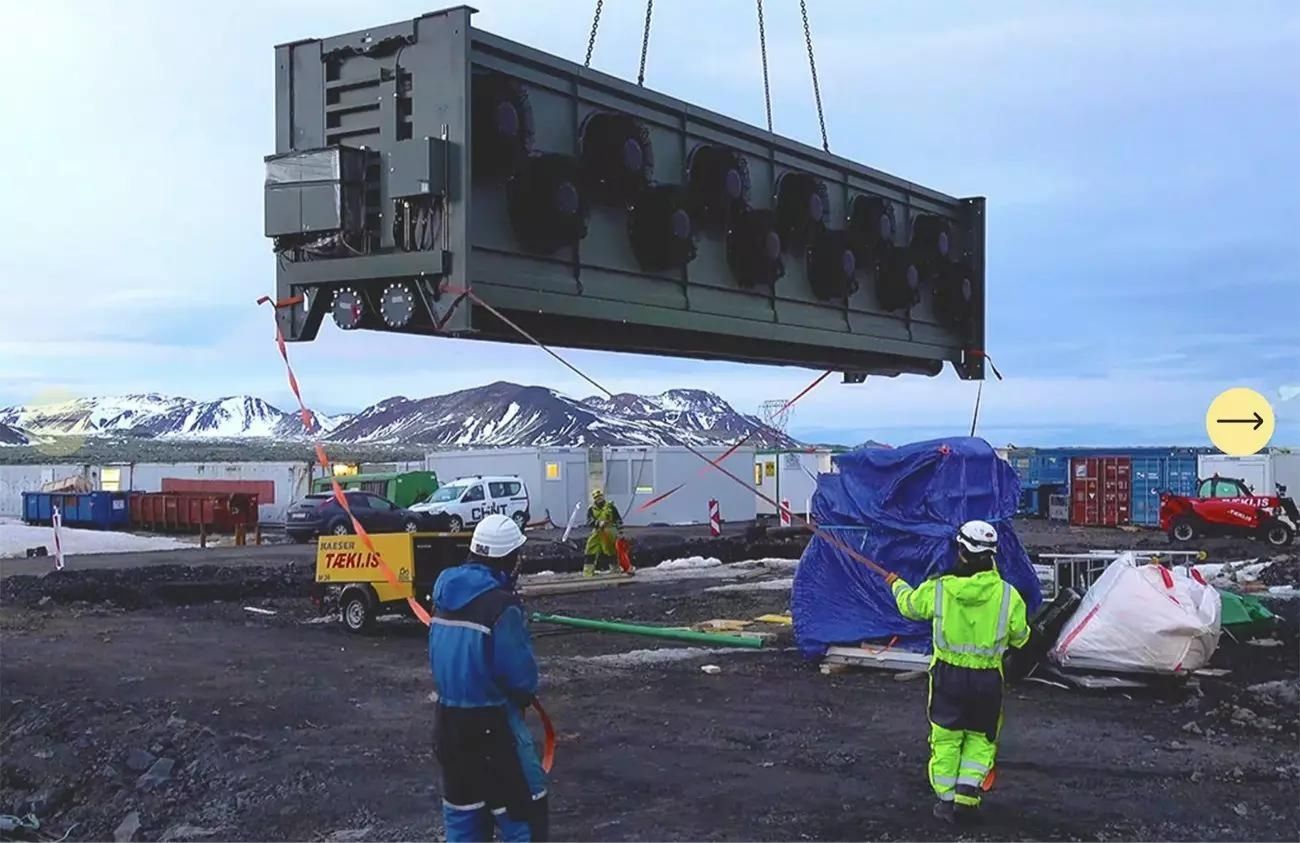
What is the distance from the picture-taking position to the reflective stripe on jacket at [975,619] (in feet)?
21.2

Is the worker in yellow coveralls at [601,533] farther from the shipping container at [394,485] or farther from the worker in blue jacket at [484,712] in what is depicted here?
the worker in blue jacket at [484,712]

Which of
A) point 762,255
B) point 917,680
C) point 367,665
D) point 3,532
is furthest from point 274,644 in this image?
point 3,532

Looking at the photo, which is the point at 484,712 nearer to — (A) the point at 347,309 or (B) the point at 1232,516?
(A) the point at 347,309

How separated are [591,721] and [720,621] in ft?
21.0

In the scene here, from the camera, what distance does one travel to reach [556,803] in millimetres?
7180

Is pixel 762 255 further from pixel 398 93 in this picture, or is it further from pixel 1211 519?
pixel 1211 519

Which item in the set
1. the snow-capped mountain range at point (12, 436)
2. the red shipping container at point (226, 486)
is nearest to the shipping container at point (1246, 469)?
the red shipping container at point (226, 486)

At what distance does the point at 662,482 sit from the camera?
37.8 meters

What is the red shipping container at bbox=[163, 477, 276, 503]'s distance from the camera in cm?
4062

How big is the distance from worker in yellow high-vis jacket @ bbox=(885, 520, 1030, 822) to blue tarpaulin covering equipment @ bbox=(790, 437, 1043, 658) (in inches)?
181

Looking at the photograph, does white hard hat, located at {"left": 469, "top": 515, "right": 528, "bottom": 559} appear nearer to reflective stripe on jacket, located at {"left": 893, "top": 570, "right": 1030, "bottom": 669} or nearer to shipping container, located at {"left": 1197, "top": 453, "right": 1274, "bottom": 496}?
reflective stripe on jacket, located at {"left": 893, "top": 570, "right": 1030, "bottom": 669}

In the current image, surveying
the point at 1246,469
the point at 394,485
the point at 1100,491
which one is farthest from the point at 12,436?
the point at 1246,469

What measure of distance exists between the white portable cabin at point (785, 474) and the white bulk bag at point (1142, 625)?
2943 cm

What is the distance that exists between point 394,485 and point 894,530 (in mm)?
25424
